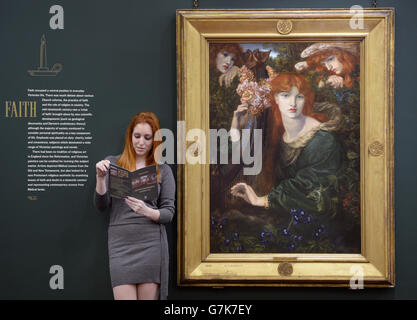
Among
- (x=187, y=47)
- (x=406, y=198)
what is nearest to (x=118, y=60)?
(x=187, y=47)

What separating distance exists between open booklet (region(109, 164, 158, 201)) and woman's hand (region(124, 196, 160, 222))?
55 mm

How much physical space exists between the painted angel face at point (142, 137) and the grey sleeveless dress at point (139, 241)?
181 mm

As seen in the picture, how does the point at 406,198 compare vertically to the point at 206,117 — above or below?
below

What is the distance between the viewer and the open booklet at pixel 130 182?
242 centimetres

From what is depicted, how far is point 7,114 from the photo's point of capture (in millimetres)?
2820

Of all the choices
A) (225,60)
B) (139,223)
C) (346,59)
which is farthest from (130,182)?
(346,59)

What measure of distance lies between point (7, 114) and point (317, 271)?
244cm

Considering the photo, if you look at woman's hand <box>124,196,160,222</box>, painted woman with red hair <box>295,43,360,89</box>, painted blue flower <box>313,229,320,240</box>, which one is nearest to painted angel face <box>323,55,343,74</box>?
painted woman with red hair <box>295,43,360,89</box>

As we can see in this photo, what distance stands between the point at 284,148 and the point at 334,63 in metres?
0.69

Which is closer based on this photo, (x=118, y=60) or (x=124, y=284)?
(x=124, y=284)

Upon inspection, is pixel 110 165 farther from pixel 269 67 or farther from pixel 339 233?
pixel 339 233

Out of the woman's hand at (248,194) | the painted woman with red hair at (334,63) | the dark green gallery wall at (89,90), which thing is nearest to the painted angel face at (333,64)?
the painted woman with red hair at (334,63)

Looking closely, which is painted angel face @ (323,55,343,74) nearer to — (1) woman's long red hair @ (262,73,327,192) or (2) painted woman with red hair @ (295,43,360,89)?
(2) painted woman with red hair @ (295,43,360,89)

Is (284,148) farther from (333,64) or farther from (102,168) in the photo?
(102,168)
